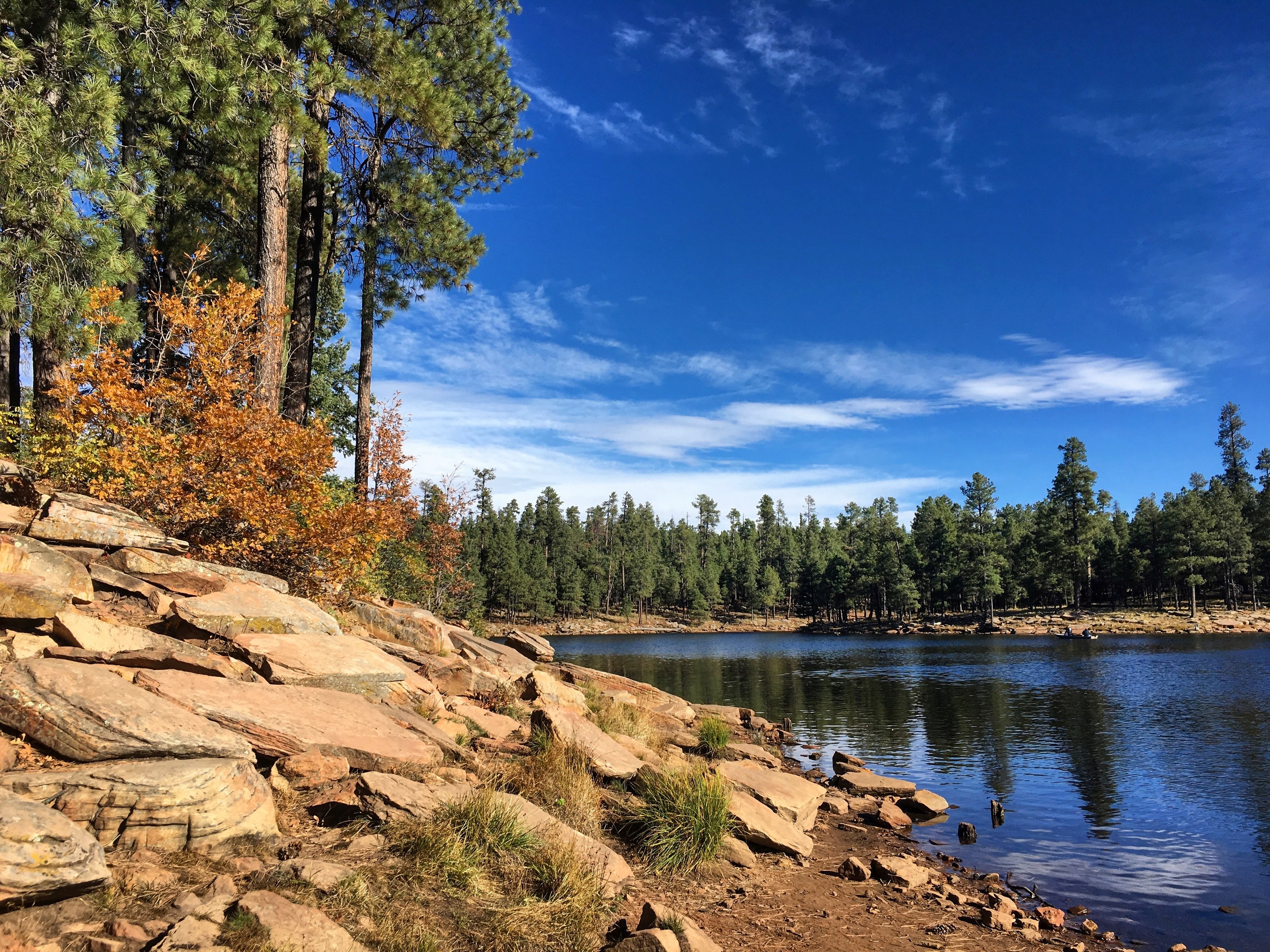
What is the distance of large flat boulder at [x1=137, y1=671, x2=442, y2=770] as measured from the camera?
6.48 m

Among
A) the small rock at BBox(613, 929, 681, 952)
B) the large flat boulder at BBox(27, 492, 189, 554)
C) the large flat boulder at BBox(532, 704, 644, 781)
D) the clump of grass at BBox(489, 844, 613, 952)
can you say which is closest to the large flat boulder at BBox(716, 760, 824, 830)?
the large flat boulder at BBox(532, 704, 644, 781)

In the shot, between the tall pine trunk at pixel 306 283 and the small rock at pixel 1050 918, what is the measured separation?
15.6 m

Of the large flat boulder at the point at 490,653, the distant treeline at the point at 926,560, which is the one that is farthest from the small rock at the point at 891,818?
the distant treeline at the point at 926,560

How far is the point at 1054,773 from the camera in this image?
57.1 ft

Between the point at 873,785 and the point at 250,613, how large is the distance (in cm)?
1260

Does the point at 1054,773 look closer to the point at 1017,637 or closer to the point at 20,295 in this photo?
the point at 20,295

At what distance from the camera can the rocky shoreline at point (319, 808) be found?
4527mm

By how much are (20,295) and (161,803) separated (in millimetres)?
10825

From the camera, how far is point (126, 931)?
13.1 feet

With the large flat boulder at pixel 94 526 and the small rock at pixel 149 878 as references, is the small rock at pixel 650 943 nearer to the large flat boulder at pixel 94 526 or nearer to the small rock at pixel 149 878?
the small rock at pixel 149 878

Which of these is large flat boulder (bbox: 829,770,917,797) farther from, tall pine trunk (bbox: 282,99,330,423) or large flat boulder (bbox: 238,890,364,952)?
tall pine trunk (bbox: 282,99,330,423)

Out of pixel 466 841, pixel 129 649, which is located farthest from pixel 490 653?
pixel 466 841

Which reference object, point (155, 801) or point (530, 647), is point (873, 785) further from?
point (155, 801)

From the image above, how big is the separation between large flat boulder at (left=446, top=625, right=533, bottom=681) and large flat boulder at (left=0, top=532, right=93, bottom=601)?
692 cm
